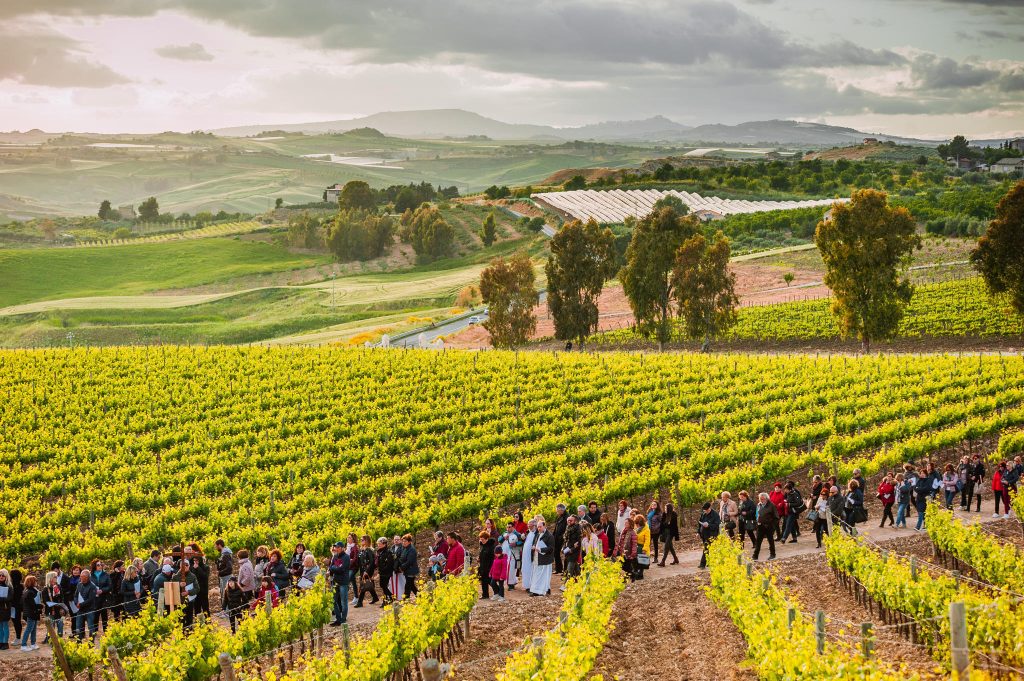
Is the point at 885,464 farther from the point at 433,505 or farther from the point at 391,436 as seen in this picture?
the point at 391,436

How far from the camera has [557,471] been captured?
26797 millimetres

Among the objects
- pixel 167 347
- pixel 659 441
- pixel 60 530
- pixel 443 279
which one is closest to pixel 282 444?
pixel 60 530

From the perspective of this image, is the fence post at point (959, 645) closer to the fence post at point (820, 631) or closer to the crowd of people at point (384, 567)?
the fence post at point (820, 631)

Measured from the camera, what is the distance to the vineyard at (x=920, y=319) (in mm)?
53156

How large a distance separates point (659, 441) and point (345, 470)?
31.8 feet

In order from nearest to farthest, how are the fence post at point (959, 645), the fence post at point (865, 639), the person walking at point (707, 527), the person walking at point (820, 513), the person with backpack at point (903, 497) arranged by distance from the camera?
the fence post at point (959, 645)
the fence post at point (865, 639)
the person walking at point (707, 527)
the person walking at point (820, 513)
the person with backpack at point (903, 497)

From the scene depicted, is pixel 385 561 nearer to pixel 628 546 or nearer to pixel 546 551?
pixel 546 551

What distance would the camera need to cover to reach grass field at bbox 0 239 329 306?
118m

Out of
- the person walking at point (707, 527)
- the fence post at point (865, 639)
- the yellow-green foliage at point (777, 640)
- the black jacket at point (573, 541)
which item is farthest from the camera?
the person walking at point (707, 527)

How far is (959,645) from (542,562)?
993cm

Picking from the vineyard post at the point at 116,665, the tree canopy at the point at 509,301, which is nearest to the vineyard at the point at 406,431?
the vineyard post at the point at 116,665

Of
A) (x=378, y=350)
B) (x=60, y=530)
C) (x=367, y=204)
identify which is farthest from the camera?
(x=367, y=204)

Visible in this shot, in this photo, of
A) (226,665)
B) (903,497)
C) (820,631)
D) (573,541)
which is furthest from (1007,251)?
(226,665)

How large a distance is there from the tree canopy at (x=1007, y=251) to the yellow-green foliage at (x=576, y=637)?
42274 mm
